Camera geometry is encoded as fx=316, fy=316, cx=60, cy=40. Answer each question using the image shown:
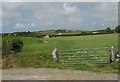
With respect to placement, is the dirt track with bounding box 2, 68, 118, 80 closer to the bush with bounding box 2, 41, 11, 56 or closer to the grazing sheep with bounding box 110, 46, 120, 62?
the grazing sheep with bounding box 110, 46, 120, 62

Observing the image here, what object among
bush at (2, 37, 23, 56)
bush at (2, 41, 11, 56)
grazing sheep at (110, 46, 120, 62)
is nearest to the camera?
grazing sheep at (110, 46, 120, 62)

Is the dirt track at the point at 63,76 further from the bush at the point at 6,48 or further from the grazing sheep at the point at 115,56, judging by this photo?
the bush at the point at 6,48

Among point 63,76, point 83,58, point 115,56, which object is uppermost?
point 115,56

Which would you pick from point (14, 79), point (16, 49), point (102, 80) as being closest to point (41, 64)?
point (14, 79)

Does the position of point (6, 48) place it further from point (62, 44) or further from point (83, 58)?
point (62, 44)

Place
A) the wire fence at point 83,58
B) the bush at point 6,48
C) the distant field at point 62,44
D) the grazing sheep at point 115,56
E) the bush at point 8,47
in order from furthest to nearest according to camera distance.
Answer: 1. the distant field at point 62,44
2. the bush at point 8,47
3. the bush at point 6,48
4. the wire fence at point 83,58
5. the grazing sheep at point 115,56

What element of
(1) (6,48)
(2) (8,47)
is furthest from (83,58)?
(2) (8,47)

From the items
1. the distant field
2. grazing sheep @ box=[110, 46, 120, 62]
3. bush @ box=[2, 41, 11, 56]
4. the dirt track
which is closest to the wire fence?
grazing sheep @ box=[110, 46, 120, 62]

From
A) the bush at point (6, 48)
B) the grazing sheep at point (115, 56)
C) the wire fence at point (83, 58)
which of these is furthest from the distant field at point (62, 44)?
→ the grazing sheep at point (115, 56)

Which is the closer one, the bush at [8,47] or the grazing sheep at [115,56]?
the grazing sheep at [115,56]

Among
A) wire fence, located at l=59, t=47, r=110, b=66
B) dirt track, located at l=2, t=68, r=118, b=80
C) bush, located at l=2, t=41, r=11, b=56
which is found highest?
bush, located at l=2, t=41, r=11, b=56

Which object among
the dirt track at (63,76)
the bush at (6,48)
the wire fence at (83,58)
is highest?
the bush at (6,48)

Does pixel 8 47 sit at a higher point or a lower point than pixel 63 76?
higher

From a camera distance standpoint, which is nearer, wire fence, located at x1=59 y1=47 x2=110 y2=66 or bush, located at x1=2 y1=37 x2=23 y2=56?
Result: wire fence, located at x1=59 y1=47 x2=110 y2=66
